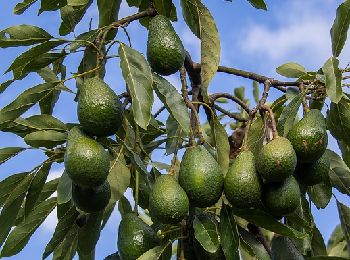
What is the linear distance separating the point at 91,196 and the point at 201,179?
1.18ft

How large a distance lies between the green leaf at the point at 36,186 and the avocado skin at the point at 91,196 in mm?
416

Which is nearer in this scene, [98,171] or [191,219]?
[98,171]

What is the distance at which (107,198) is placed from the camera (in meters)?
2.37

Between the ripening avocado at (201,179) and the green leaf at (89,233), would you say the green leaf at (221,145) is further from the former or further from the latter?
the green leaf at (89,233)

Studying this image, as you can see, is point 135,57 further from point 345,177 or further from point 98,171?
point 345,177

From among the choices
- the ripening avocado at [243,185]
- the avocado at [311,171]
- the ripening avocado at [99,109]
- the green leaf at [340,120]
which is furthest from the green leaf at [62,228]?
the green leaf at [340,120]

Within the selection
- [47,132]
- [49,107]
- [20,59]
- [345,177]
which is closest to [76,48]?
[20,59]

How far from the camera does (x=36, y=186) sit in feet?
9.02

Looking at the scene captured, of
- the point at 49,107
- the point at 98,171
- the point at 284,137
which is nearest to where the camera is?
the point at 98,171

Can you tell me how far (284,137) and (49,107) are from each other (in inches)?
38.4

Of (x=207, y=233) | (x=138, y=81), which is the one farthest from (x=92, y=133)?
(x=207, y=233)

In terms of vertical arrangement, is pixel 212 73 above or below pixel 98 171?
above

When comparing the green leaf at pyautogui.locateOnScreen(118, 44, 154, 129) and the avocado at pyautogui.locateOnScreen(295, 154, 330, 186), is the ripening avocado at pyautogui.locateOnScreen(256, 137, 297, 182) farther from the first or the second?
the green leaf at pyautogui.locateOnScreen(118, 44, 154, 129)

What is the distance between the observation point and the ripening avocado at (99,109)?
2.15 meters
